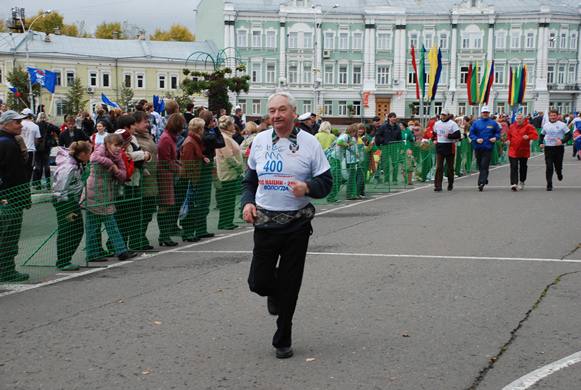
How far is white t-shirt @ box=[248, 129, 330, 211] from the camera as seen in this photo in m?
5.88

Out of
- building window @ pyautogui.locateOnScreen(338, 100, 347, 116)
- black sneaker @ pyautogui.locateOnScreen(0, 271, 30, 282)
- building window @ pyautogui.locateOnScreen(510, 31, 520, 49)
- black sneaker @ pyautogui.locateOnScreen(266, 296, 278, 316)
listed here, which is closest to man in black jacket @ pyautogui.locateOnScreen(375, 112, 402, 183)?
black sneaker @ pyautogui.locateOnScreen(0, 271, 30, 282)

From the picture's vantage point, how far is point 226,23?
283 feet

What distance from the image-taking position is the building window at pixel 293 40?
291ft

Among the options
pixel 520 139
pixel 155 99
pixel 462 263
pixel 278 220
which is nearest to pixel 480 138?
pixel 520 139

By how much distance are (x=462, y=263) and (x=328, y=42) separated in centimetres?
8165

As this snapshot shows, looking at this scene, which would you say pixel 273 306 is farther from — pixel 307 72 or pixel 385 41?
pixel 385 41

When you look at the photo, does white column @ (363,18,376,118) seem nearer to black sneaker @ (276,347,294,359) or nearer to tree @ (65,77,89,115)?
tree @ (65,77,89,115)

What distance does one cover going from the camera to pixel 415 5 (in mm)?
91375

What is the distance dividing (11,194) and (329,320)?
4317 millimetres

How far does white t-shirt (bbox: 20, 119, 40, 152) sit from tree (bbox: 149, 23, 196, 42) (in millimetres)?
92605

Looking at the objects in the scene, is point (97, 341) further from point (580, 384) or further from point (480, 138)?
point (480, 138)

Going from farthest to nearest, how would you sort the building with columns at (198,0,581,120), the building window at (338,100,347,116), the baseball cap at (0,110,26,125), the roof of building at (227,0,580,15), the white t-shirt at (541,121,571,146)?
the building window at (338,100,347,116) → the building with columns at (198,0,581,120) → the roof of building at (227,0,580,15) → the white t-shirt at (541,121,571,146) → the baseball cap at (0,110,26,125)

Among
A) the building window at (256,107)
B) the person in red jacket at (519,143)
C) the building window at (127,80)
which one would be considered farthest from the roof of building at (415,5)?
the person in red jacket at (519,143)

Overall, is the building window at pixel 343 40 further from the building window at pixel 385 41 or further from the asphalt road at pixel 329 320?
the asphalt road at pixel 329 320
